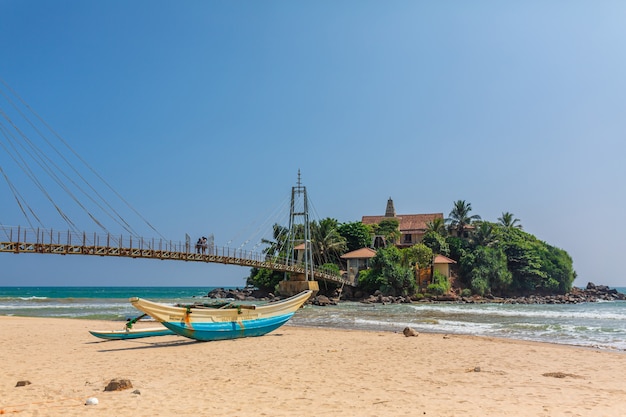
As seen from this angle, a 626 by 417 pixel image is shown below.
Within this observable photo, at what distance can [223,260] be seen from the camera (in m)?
45.7

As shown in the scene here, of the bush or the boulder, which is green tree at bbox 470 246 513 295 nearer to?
Answer: the bush

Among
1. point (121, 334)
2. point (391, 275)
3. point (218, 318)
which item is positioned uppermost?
point (391, 275)

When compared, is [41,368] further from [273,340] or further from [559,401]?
[559,401]

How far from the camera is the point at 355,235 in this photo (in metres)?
62.9

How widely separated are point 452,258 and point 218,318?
45.2 m

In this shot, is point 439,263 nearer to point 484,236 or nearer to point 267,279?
point 484,236

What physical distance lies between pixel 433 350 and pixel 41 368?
9467 mm

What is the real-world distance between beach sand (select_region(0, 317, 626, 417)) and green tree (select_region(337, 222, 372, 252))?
1808 inches

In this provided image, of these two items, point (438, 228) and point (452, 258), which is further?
point (438, 228)

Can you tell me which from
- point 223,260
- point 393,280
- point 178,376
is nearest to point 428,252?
point 393,280

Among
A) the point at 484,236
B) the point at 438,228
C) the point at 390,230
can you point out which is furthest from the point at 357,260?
the point at 484,236

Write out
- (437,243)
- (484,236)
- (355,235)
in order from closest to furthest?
(437,243), (484,236), (355,235)

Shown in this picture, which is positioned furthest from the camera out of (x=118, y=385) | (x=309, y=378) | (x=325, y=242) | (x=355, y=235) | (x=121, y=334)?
(x=355, y=235)

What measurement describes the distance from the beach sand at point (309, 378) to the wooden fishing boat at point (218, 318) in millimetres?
416
